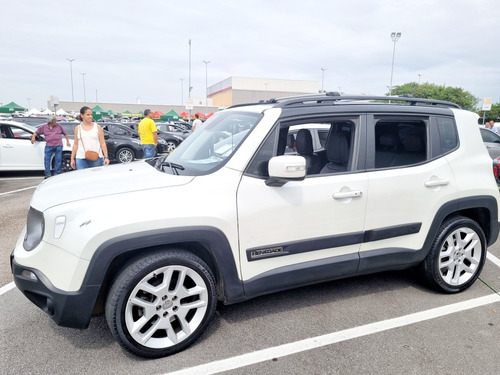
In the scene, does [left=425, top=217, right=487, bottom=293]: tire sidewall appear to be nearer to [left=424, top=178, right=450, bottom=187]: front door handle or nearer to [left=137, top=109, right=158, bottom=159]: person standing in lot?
[left=424, top=178, right=450, bottom=187]: front door handle

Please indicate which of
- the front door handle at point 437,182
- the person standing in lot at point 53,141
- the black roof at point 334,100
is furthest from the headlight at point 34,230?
the person standing in lot at point 53,141

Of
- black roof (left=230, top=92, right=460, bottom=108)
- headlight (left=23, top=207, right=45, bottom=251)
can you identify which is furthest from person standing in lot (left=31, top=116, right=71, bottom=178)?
black roof (left=230, top=92, right=460, bottom=108)

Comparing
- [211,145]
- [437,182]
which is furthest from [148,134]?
[437,182]

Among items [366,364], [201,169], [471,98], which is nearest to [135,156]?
[201,169]

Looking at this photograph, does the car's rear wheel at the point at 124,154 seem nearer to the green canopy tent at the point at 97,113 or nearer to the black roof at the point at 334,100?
the black roof at the point at 334,100

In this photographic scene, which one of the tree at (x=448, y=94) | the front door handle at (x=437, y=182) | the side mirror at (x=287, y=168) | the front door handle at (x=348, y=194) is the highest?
the tree at (x=448, y=94)

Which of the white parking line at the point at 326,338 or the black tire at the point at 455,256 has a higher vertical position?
the black tire at the point at 455,256

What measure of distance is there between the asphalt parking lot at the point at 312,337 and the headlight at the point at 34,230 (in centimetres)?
75

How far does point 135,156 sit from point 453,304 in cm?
1190

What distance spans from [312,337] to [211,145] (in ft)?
5.73

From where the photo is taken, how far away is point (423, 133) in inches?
141

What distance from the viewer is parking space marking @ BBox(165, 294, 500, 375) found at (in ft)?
8.55

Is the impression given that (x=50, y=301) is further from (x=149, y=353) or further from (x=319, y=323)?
(x=319, y=323)

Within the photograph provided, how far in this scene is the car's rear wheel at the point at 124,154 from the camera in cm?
1344
